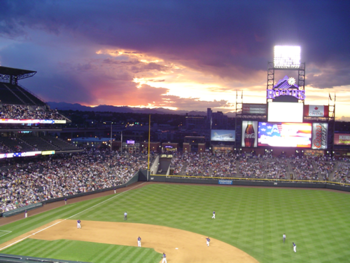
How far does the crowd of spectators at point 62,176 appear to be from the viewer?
104 ft

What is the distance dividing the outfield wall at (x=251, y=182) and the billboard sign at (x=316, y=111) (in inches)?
518

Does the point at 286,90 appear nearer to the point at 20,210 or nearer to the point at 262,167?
the point at 262,167

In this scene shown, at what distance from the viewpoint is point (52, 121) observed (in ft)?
137

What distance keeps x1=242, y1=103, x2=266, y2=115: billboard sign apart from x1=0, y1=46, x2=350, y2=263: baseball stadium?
0.18 metres

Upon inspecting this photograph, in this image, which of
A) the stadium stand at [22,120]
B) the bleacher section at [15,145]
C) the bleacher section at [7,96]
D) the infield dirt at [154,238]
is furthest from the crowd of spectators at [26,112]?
the infield dirt at [154,238]

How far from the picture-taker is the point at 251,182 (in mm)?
45312

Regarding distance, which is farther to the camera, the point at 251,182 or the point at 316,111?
the point at 316,111

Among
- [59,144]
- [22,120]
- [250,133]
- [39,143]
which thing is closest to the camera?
[22,120]

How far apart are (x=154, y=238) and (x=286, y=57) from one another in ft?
134

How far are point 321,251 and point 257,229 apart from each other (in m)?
5.43

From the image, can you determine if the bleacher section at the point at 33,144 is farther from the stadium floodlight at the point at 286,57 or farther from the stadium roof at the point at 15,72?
the stadium floodlight at the point at 286,57

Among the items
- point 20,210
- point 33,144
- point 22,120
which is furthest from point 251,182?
point 22,120

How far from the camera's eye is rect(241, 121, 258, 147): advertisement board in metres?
52.5

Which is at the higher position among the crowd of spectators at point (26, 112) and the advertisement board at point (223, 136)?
the crowd of spectators at point (26, 112)
